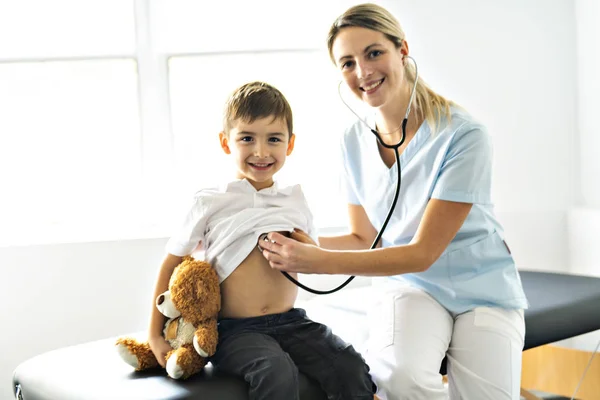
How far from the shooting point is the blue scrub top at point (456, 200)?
174 cm

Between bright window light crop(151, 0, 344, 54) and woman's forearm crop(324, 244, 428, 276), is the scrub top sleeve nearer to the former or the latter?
woman's forearm crop(324, 244, 428, 276)

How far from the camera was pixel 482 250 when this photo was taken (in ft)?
5.93

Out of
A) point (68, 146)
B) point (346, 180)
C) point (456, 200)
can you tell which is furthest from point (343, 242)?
point (68, 146)

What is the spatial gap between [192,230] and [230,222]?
0.08 meters

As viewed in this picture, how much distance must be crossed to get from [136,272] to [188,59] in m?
0.80

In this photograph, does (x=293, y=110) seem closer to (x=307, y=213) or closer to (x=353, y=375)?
(x=307, y=213)

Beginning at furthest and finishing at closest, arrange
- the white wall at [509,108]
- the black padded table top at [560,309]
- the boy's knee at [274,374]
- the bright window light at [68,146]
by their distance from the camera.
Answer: the bright window light at [68,146]
the white wall at [509,108]
the black padded table top at [560,309]
the boy's knee at [274,374]

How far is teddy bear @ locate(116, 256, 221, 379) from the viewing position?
5.09ft

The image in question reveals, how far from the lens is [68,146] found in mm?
2805

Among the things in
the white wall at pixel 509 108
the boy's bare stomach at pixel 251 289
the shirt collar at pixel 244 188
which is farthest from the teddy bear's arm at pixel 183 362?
the white wall at pixel 509 108

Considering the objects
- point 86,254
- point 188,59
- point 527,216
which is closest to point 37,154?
point 86,254

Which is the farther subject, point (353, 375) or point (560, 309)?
point (560, 309)

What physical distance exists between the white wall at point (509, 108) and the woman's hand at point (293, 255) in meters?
1.15

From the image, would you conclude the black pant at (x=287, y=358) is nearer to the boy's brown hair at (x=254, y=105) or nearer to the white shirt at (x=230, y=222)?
the white shirt at (x=230, y=222)
